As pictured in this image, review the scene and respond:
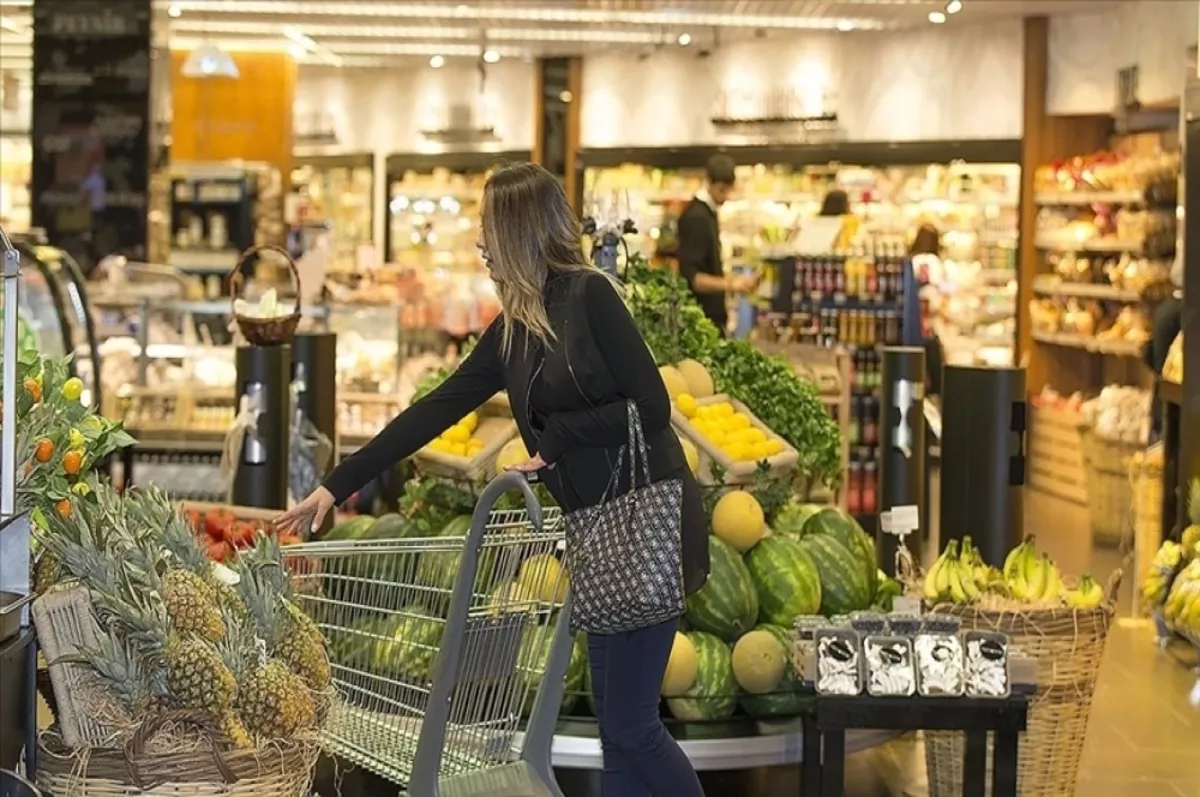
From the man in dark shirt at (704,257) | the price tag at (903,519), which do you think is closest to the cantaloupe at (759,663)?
the price tag at (903,519)

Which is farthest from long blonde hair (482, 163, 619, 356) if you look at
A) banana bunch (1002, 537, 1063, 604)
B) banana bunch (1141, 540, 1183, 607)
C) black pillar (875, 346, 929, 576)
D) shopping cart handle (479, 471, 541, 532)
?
black pillar (875, 346, 929, 576)

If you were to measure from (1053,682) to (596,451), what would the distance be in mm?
1574

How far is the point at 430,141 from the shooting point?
20828 millimetres

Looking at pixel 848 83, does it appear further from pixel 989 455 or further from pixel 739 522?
pixel 739 522

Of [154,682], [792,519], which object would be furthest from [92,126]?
[154,682]

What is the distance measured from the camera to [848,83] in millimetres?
17281

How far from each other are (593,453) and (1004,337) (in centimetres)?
1251

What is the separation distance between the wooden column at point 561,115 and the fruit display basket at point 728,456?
1381cm

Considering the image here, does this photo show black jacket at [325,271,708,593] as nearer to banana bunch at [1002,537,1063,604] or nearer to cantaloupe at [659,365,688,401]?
banana bunch at [1002,537,1063,604]

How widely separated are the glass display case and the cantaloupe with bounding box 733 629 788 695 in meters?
15.3

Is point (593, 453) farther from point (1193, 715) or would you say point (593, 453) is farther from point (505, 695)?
point (1193, 715)

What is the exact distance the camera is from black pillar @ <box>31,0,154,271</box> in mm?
12219

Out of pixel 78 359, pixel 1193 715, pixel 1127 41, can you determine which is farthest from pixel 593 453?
pixel 1127 41

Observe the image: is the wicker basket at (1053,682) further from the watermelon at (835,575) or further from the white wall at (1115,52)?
the white wall at (1115,52)
